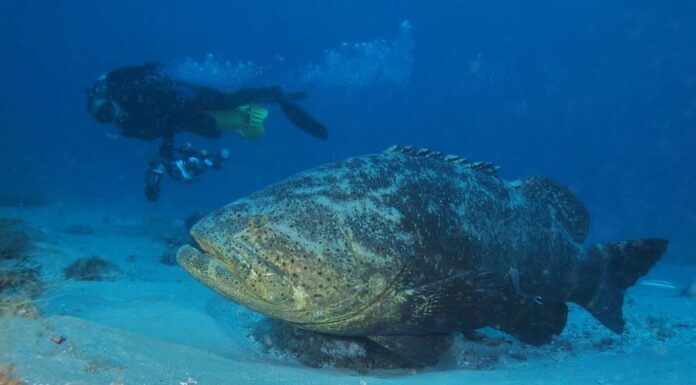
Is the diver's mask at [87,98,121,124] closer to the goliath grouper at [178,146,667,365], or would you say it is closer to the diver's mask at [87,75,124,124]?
the diver's mask at [87,75,124,124]

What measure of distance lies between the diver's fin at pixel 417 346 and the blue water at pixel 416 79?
41100mm

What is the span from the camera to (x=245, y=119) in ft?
31.5

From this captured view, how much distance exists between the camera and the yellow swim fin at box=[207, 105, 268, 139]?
950 centimetres

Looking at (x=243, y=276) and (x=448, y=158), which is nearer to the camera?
(x=243, y=276)

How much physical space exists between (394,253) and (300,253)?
2.89 ft

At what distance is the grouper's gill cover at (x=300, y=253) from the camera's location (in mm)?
3359

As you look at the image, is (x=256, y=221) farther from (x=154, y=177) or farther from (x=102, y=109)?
(x=102, y=109)

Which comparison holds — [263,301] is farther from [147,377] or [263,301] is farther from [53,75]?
[53,75]

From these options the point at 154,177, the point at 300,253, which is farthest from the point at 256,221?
the point at 154,177

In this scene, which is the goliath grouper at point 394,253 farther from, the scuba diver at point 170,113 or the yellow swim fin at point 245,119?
the yellow swim fin at point 245,119

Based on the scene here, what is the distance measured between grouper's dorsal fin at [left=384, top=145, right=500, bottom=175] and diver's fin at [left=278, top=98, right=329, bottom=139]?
560 cm

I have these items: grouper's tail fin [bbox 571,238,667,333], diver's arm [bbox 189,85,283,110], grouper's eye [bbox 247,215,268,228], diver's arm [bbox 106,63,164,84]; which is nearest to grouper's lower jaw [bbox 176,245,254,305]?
grouper's eye [bbox 247,215,268,228]

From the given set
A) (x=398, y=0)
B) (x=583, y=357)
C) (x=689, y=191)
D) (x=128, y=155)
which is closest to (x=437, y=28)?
(x=398, y=0)

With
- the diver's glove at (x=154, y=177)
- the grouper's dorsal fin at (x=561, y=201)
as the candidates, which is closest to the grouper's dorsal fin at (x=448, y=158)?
the grouper's dorsal fin at (x=561, y=201)
